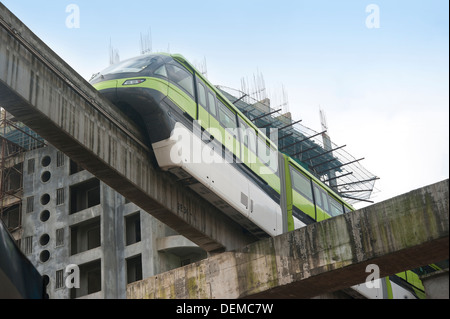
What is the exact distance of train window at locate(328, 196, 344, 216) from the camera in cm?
2288

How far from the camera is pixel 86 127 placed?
13.1 metres

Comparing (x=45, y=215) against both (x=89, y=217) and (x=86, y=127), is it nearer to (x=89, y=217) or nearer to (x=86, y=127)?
(x=89, y=217)

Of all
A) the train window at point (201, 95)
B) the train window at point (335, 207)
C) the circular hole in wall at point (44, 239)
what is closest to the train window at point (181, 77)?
the train window at point (201, 95)

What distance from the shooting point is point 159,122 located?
1403cm

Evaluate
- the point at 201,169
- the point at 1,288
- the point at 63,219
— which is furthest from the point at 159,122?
the point at 63,219

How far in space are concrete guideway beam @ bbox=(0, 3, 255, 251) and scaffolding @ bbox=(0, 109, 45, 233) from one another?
31.0 meters

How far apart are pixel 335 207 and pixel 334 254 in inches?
396

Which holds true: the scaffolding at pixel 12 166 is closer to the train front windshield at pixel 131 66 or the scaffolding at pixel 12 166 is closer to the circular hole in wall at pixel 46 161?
the circular hole in wall at pixel 46 161

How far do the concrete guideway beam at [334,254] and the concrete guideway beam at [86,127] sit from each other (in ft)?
4.80

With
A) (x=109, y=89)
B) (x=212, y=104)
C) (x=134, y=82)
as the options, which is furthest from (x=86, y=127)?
(x=212, y=104)

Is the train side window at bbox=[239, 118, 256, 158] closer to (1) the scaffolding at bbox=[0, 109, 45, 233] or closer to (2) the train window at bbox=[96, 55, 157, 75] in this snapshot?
(2) the train window at bbox=[96, 55, 157, 75]

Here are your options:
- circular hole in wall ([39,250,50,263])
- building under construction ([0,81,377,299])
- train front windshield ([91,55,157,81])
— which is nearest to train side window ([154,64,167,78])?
train front windshield ([91,55,157,81])
